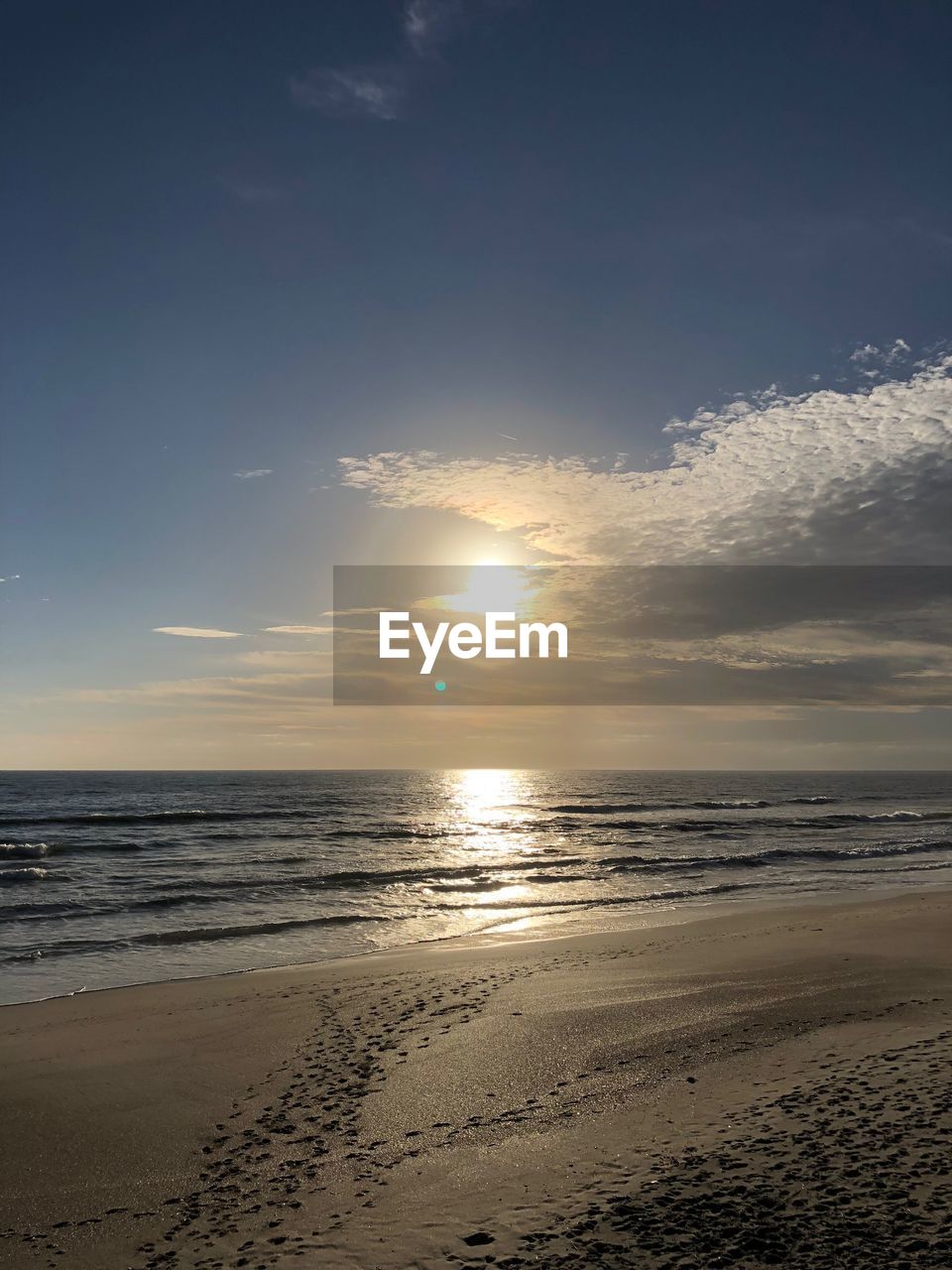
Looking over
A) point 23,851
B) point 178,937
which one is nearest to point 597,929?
point 178,937

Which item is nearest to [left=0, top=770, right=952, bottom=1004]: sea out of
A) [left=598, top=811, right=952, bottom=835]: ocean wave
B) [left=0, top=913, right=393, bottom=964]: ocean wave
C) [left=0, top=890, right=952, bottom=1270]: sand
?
[left=0, top=913, right=393, bottom=964]: ocean wave

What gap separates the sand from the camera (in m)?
5.40

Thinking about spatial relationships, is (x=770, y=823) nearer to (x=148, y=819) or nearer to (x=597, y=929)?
(x=597, y=929)

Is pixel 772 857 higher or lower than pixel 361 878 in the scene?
Answer: lower

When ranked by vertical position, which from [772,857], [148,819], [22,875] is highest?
[22,875]

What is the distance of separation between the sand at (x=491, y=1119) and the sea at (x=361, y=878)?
4.18 m

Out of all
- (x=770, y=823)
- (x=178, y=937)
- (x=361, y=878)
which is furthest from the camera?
(x=770, y=823)

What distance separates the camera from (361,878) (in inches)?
1108

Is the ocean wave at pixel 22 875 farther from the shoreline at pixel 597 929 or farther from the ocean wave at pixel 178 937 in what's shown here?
the shoreline at pixel 597 929

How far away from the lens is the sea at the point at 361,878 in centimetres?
1802

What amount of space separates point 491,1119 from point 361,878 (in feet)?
69.1

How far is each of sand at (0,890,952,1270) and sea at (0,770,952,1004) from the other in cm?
418

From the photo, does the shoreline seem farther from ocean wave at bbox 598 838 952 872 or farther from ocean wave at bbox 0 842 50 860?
ocean wave at bbox 0 842 50 860

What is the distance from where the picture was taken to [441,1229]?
5.59 metres
